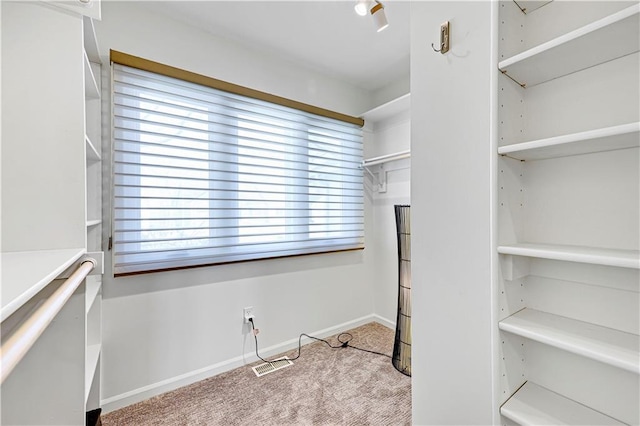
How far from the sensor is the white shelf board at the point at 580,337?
736 mm

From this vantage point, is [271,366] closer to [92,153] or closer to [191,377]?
[191,377]

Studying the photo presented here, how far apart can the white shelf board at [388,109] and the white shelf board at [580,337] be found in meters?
1.87

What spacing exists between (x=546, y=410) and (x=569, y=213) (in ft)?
2.21

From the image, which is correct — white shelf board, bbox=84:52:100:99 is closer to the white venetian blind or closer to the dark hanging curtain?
the white venetian blind

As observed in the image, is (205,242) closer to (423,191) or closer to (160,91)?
(160,91)

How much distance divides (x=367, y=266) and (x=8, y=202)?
261 centimetres

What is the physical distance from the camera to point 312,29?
197 centimetres

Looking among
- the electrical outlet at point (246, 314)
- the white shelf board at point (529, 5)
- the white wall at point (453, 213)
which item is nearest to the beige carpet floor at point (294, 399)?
the electrical outlet at point (246, 314)

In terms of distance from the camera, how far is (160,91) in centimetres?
181

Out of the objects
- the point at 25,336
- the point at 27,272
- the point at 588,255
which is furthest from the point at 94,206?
the point at 588,255

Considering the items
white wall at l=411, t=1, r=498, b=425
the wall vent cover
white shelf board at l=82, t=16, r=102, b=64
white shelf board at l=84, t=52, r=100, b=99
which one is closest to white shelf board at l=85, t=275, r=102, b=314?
white shelf board at l=84, t=52, r=100, b=99

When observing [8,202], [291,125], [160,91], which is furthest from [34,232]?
[291,125]

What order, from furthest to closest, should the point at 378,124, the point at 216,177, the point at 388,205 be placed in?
1. the point at 378,124
2. the point at 388,205
3. the point at 216,177

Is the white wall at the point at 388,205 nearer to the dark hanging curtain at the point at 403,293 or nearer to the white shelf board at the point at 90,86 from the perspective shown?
the dark hanging curtain at the point at 403,293
